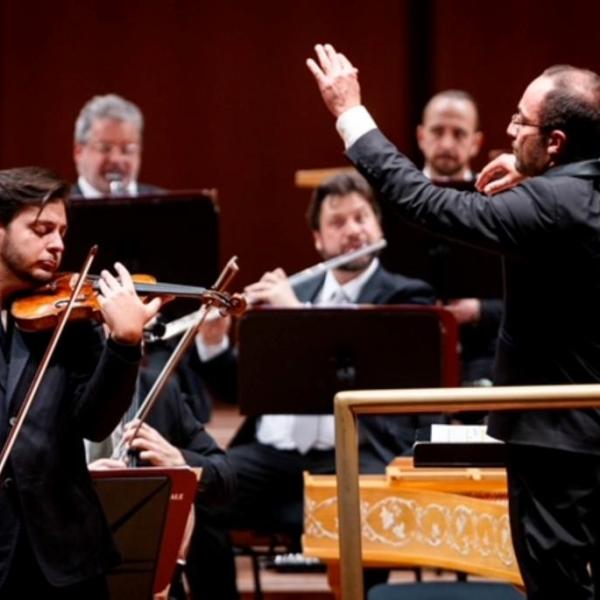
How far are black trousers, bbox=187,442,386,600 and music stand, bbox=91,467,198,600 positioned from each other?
1.17 m

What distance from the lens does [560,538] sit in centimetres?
258

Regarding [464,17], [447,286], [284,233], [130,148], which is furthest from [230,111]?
[447,286]

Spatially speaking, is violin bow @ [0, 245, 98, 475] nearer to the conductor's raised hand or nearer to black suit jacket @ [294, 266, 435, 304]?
the conductor's raised hand

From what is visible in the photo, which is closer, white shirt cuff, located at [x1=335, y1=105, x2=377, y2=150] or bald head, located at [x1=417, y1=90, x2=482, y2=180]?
white shirt cuff, located at [x1=335, y1=105, x2=377, y2=150]

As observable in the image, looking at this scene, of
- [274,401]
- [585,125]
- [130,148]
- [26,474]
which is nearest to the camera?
[26,474]

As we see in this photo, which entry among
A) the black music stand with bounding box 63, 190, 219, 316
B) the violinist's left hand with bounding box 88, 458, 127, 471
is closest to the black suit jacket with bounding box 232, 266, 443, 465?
the black music stand with bounding box 63, 190, 219, 316

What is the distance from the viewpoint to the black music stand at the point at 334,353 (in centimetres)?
377

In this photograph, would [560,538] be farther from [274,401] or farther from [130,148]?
[130,148]

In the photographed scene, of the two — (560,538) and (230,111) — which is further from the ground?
(230,111)

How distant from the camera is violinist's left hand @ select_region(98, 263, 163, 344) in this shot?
98.8 inches

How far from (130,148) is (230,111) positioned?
1.48 m

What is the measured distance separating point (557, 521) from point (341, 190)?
6.75ft

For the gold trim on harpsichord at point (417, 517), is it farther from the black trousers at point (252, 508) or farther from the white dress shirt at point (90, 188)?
the white dress shirt at point (90, 188)

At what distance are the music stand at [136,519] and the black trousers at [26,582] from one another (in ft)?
0.72
